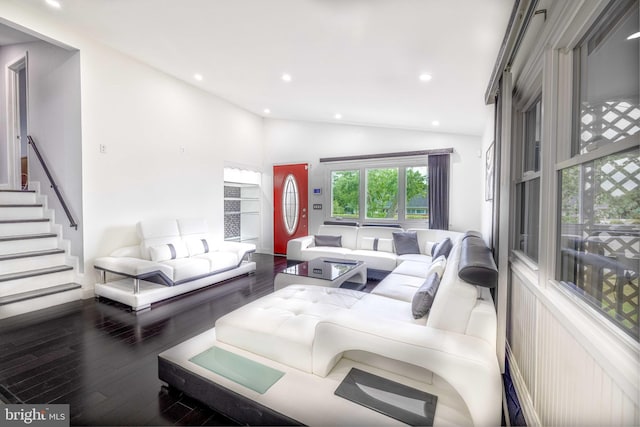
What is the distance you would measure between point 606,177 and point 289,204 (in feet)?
18.9

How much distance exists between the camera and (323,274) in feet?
11.2

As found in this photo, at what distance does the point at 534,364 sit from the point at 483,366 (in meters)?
0.56

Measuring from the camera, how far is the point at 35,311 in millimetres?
3123

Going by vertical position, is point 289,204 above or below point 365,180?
below

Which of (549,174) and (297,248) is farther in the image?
(297,248)

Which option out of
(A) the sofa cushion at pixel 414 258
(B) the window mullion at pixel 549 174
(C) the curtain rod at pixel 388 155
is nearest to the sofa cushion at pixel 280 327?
(B) the window mullion at pixel 549 174

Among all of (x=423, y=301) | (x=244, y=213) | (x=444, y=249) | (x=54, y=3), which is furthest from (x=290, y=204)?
(x=423, y=301)

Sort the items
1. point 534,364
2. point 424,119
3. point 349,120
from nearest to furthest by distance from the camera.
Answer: point 534,364 → point 424,119 → point 349,120

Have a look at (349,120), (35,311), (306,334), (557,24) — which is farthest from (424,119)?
(35,311)

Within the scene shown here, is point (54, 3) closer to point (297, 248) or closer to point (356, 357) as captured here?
point (297, 248)

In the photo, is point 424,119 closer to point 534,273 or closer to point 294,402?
point 534,273

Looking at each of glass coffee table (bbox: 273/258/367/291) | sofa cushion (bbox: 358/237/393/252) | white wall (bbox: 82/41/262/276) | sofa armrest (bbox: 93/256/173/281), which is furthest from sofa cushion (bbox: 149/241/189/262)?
sofa cushion (bbox: 358/237/393/252)

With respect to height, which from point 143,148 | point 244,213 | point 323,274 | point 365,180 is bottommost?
point 323,274

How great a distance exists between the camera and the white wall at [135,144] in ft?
11.7
